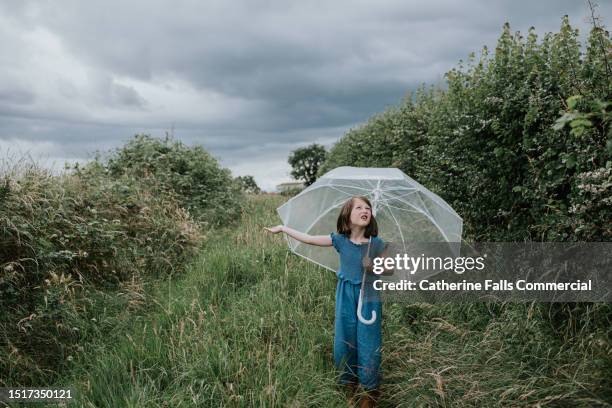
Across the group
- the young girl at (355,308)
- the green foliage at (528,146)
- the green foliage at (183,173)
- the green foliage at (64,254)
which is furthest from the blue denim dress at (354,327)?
the green foliage at (183,173)

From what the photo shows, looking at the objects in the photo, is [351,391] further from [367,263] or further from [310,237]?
[310,237]

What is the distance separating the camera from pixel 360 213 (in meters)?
4.03

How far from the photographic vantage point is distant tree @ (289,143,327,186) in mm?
35500

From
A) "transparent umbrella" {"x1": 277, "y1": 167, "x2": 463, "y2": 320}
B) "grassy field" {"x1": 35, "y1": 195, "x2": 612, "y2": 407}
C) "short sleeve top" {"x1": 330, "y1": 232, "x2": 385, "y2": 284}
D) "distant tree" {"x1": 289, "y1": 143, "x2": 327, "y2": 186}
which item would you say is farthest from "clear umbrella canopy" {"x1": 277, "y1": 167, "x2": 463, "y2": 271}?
"distant tree" {"x1": 289, "y1": 143, "x2": 327, "y2": 186}

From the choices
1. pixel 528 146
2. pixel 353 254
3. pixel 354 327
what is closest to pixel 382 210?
pixel 353 254

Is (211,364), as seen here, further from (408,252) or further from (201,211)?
(201,211)

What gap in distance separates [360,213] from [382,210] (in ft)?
2.31

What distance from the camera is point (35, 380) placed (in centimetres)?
480

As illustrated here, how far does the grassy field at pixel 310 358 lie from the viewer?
3.50m

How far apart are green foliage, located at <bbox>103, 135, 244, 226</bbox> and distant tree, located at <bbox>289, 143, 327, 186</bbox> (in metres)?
22.5

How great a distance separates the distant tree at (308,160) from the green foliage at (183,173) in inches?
886

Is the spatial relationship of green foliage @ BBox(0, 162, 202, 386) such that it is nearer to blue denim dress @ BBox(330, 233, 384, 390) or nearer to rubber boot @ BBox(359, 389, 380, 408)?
blue denim dress @ BBox(330, 233, 384, 390)

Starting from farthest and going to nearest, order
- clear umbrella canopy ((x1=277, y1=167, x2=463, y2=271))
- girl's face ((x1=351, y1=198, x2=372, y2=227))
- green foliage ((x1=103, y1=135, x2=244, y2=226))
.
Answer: green foliage ((x1=103, y1=135, x2=244, y2=226)) < clear umbrella canopy ((x1=277, y1=167, x2=463, y2=271)) < girl's face ((x1=351, y1=198, x2=372, y2=227))

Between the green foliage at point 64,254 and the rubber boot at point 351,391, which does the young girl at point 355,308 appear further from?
the green foliage at point 64,254
